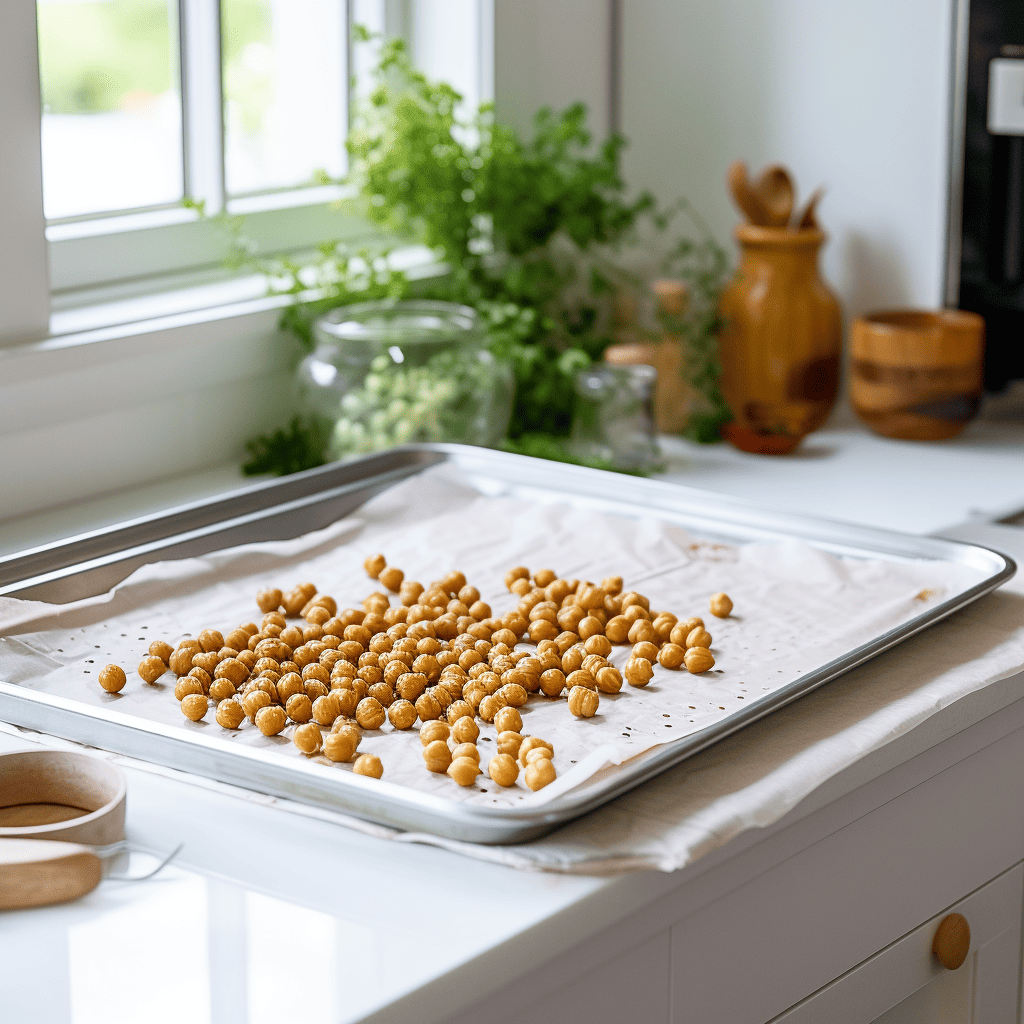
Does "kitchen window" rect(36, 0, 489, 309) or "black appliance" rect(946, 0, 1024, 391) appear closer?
"kitchen window" rect(36, 0, 489, 309)

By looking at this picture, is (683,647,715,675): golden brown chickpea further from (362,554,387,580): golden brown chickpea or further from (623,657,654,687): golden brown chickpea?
(362,554,387,580): golden brown chickpea

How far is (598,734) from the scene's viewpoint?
37.0 inches

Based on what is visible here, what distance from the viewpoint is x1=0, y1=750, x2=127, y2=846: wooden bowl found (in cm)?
83

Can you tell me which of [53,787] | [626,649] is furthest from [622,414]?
[53,787]

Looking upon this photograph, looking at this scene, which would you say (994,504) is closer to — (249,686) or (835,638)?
(835,638)

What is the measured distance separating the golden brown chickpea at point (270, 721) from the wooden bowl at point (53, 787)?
13cm

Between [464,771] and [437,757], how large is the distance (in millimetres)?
28

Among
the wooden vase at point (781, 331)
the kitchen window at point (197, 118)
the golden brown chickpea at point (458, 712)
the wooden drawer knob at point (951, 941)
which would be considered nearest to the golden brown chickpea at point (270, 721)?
the golden brown chickpea at point (458, 712)

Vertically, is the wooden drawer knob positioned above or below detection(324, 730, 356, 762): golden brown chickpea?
below

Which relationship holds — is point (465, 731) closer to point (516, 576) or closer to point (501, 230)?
point (516, 576)

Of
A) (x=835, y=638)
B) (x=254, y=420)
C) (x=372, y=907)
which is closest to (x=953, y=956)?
(x=835, y=638)

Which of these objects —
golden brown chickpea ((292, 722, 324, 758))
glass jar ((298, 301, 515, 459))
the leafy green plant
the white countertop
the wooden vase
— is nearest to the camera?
the white countertop

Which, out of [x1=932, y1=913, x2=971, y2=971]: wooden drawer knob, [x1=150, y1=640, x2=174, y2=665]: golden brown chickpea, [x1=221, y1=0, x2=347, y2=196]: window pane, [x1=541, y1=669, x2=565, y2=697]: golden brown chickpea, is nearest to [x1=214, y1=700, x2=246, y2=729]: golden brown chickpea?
[x1=150, y1=640, x2=174, y2=665]: golden brown chickpea

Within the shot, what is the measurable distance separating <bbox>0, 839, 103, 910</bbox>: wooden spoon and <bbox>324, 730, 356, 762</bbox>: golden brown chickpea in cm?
18
